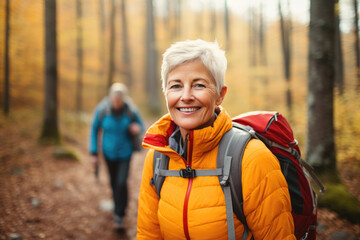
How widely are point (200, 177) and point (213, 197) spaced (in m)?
0.15

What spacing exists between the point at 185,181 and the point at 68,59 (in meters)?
17.5

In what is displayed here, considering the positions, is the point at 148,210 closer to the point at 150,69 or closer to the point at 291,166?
the point at 291,166

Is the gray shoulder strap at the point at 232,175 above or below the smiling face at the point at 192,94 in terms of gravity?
below

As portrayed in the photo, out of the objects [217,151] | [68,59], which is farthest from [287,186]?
[68,59]

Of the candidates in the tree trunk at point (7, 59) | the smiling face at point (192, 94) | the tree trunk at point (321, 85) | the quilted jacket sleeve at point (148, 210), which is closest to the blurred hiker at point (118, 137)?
the quilted jacket sleeve at point (148, 210)

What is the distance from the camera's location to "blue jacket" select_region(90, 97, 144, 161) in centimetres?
404

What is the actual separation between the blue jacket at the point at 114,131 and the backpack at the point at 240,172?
2.47 metres

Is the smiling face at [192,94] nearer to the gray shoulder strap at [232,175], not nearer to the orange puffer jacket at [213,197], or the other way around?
the orange puffer jacket at [213,197]

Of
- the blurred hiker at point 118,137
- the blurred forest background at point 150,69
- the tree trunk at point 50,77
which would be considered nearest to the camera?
the blurred hiker at point 118,137

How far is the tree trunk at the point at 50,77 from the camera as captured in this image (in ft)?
25.7

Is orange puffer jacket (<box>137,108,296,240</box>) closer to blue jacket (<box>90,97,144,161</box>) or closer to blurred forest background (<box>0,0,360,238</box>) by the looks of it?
blue jacket (<box>90,97,144,161</box>)

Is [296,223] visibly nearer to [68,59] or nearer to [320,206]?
[320,206]

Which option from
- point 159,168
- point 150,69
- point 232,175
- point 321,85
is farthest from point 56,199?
point 150,69

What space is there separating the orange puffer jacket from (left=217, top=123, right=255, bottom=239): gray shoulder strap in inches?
1.3
